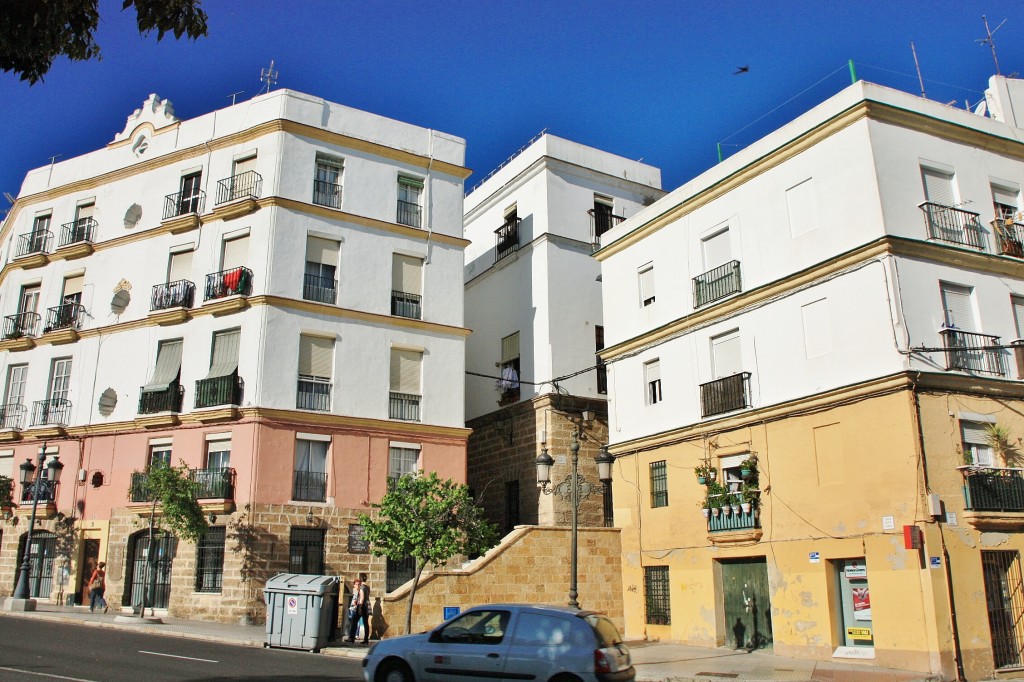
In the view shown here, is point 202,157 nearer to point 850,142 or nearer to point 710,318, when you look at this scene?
point 710,318

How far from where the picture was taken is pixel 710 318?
22.5 metres

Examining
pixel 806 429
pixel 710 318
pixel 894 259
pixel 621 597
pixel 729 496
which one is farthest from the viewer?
pixel 621 597

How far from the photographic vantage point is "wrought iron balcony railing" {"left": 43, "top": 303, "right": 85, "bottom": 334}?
2938cm

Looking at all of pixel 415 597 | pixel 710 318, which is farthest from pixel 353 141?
pixel 415 597

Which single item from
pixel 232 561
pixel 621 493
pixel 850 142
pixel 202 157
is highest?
pixel 202 157

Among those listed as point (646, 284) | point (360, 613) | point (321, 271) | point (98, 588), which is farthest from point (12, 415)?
point (646, 284)

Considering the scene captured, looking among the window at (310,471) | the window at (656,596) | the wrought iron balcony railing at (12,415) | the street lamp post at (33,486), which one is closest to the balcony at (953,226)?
the window at (656,596)

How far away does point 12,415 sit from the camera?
97.2 ft

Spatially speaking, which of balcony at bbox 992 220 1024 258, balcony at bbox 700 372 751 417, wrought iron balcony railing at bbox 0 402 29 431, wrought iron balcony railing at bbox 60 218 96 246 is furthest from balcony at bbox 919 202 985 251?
wrought iron balcony railing at bbox 0 402 29 431

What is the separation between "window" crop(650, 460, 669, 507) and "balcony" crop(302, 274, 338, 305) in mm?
11254

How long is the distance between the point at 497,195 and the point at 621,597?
16031 millimetres

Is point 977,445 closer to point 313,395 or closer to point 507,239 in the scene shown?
point 313,395

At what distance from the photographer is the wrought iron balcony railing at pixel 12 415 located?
96.2 ft

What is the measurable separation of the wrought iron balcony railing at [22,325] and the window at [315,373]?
11336 mm
